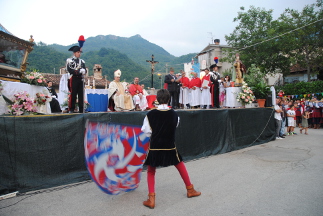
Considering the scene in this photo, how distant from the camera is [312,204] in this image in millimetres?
4023

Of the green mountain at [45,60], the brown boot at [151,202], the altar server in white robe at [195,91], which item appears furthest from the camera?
the green mountain at [45,60]

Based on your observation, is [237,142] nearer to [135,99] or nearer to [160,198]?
[135,99]

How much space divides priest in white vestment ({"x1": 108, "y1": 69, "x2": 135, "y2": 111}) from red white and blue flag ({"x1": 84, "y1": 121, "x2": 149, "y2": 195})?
4859 millimetres

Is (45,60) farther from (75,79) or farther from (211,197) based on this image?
(211,197)

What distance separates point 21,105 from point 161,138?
139 inches

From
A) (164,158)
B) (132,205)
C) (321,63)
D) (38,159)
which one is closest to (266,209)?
(164,158)

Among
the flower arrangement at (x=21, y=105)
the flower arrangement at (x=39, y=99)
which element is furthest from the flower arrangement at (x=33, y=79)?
the flower arrangement at (x=21, y=105)

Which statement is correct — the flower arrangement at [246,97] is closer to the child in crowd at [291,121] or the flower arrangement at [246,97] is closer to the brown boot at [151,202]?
the child in crowd at [291,121]

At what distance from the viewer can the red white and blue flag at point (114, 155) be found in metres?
4.04

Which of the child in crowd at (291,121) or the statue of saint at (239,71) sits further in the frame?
the child in crowd at (291,121)

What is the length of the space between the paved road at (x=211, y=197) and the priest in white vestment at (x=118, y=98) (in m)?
3.62

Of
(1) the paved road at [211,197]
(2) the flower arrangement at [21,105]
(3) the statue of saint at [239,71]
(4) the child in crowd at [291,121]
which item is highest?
(3) the statue of saint at [239,71]

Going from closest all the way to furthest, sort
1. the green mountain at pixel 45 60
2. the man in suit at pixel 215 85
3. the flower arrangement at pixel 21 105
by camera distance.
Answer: the flower arrangement at pixel 21 105
the man in suit at pixel 215 85
the green mountain at pixel 45 60

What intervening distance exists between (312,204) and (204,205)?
176 cm
